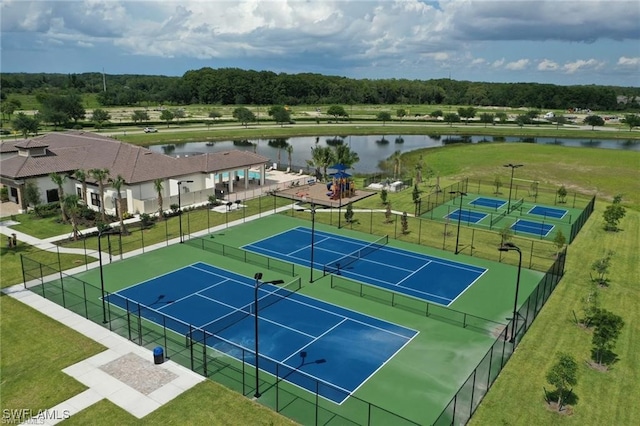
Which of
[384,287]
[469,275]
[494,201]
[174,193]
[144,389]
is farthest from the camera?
[494,201]

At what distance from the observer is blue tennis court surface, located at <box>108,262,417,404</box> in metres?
21.4

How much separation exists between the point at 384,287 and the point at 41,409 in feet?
61.9

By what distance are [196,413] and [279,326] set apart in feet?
24.8

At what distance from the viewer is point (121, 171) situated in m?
45.0

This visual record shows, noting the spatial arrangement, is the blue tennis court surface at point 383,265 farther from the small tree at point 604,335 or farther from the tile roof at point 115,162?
the tile roof at point 115,162

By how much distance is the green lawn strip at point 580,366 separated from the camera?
18562 mm

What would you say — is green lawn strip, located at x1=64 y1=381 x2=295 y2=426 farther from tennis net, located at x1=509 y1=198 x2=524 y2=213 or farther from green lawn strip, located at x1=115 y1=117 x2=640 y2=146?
green lawn strip, located at x1=115 y1=117 x2=640 y2=146

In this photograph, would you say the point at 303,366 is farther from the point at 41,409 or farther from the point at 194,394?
the point at 41,409

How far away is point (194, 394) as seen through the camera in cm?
1933

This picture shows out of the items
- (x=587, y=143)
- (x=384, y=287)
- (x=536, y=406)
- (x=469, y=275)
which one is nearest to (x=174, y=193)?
(x=384, y=287)

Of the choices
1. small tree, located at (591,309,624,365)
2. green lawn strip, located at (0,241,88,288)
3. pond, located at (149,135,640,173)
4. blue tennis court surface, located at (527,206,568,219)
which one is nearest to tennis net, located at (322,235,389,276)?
small tree, located at (591,309,624,365)

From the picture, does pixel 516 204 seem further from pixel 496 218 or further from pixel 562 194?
pixel 496 218

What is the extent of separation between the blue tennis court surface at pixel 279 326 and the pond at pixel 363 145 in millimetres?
50200

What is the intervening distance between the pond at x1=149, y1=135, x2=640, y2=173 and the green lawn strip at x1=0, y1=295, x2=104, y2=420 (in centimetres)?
5706
